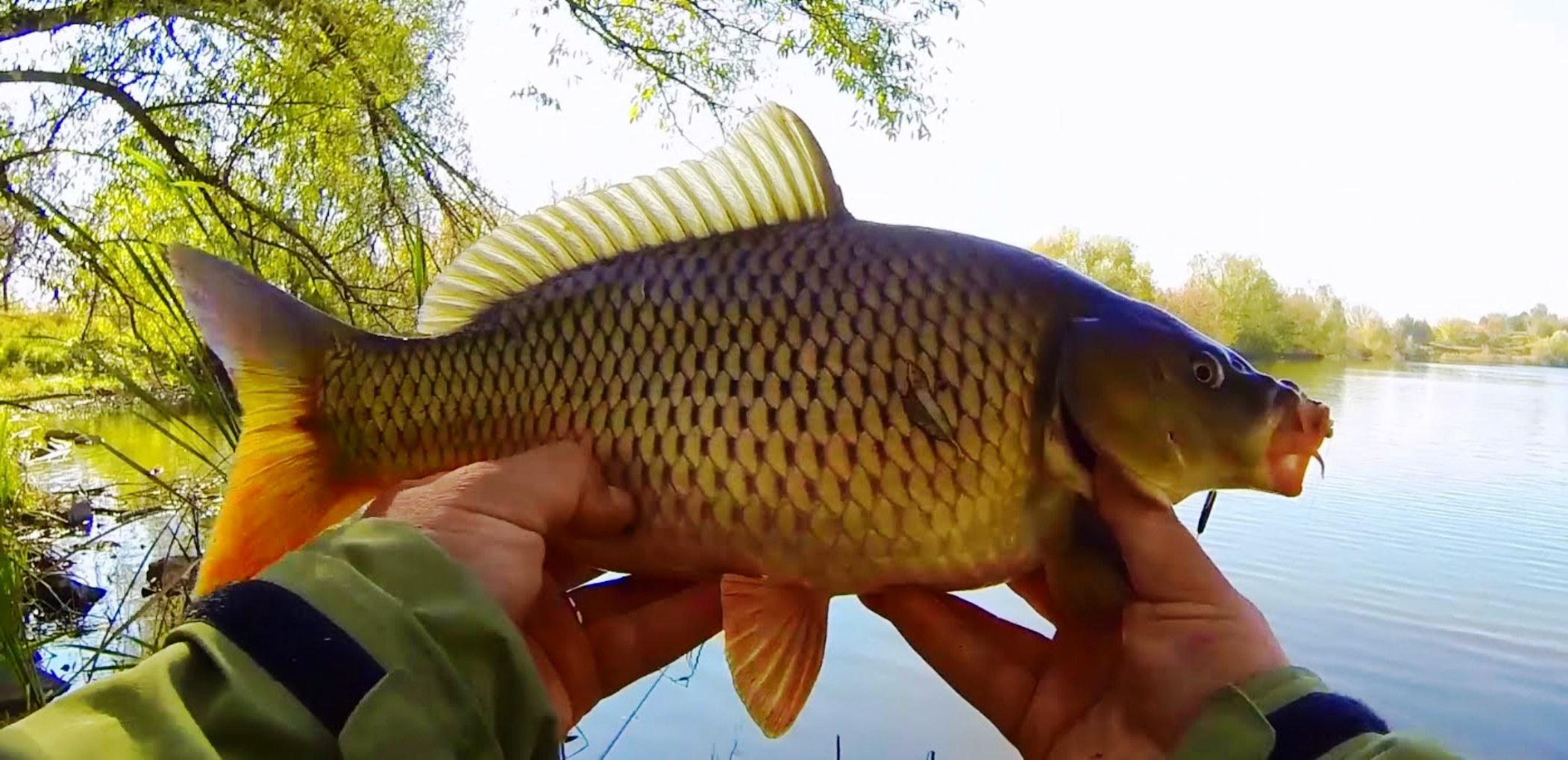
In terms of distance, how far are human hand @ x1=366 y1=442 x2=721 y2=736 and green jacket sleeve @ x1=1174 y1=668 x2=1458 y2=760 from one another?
0.49m

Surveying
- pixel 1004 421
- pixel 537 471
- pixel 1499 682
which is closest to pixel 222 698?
pixel 537 471

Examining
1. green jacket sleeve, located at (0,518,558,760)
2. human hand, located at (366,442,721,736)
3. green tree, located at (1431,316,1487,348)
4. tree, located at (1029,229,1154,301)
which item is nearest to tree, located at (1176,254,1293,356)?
tree, located at (1029,229,1154,301)

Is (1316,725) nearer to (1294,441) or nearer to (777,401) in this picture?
(1294,441)

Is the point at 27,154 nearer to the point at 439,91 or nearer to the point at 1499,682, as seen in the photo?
the point at 439,91

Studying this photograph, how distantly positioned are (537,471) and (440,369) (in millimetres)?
176

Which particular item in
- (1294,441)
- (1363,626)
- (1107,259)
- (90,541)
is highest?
(1107,259)

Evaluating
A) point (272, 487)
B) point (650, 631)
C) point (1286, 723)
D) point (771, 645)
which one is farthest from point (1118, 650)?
point (272, 487)

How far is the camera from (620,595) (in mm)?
1116

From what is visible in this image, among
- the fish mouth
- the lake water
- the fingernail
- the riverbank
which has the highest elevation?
the fish mouth

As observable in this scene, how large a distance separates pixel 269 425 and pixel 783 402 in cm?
49

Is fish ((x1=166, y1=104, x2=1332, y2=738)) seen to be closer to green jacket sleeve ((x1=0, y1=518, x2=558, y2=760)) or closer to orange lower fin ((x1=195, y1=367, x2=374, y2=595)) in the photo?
orange lower fin ((x1=195, y1=367, x2=374, y2=595))

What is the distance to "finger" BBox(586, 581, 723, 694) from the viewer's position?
3.51 feet

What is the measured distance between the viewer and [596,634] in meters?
1.06

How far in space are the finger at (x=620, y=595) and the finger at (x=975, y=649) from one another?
214mm
